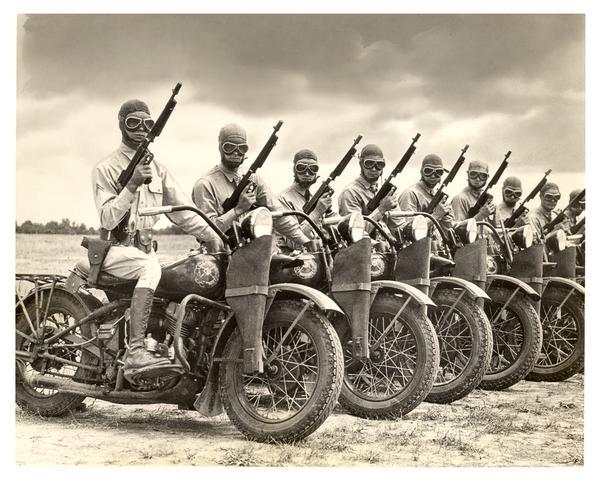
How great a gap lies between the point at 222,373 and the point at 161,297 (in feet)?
2.49

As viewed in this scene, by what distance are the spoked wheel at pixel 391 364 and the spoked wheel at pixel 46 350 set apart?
2.13 meters

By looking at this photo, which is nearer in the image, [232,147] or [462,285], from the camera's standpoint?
[232,147]

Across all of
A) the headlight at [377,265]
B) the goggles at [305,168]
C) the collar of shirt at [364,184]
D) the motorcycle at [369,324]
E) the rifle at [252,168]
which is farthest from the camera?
the collar of shirt at [364,184]

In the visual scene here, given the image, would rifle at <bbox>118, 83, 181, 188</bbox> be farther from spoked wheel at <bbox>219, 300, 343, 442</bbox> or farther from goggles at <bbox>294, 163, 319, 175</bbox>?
goggles at <bbox>294, 163, 319, 175</bbox>

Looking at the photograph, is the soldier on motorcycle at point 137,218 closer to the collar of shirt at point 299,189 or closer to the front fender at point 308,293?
the front fender at point 308,293

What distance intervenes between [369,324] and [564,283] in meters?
3.17

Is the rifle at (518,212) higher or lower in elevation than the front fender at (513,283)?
higher

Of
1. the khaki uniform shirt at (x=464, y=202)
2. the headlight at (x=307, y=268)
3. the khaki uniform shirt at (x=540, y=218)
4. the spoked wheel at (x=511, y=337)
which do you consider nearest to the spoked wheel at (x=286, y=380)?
the headlight at (x=307, y=268)

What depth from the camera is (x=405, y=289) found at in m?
7.73

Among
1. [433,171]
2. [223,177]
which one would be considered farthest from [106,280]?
[433,171]

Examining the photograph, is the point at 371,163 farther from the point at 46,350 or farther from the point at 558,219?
the point at 46,350

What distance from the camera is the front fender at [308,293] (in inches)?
260

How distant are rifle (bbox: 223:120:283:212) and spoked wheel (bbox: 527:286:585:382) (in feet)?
12.7
